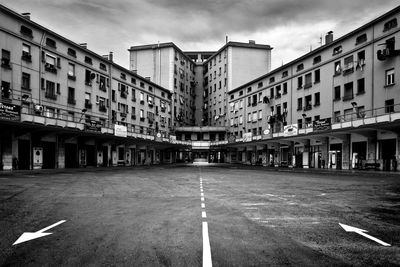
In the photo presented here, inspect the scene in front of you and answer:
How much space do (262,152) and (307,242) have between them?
49.1m

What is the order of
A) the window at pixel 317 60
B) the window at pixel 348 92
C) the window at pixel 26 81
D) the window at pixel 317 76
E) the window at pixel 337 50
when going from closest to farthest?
the window at pixel 26 81
the window at pixel 348 92
the window at pixel 337 50
the window at pixel 317 60
the window at pixel 317 76

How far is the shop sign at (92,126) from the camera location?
34906 mm

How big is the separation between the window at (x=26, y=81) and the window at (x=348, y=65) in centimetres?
3414

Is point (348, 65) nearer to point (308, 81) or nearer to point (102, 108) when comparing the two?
point (308, 81)

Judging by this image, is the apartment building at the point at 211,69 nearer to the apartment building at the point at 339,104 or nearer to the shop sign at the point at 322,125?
the apartment building at the point at 339,104

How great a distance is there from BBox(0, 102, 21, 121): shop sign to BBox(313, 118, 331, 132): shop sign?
1171 inches

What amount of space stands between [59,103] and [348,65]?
108ft

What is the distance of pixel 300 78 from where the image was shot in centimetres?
4425

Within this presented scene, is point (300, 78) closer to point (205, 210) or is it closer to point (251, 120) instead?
point (251, 120)

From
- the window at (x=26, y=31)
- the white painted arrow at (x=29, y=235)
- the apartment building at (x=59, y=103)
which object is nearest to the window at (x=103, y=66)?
the apartment building at (x=59, y=103)

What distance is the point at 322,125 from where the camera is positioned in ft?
111

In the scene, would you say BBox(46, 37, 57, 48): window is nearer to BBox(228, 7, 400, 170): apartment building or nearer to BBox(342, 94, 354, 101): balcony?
BBox(228, 7, 400, 170): apartment building

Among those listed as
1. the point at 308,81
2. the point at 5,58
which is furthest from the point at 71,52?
the point at 308,81

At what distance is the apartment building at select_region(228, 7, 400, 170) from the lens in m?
29.1
